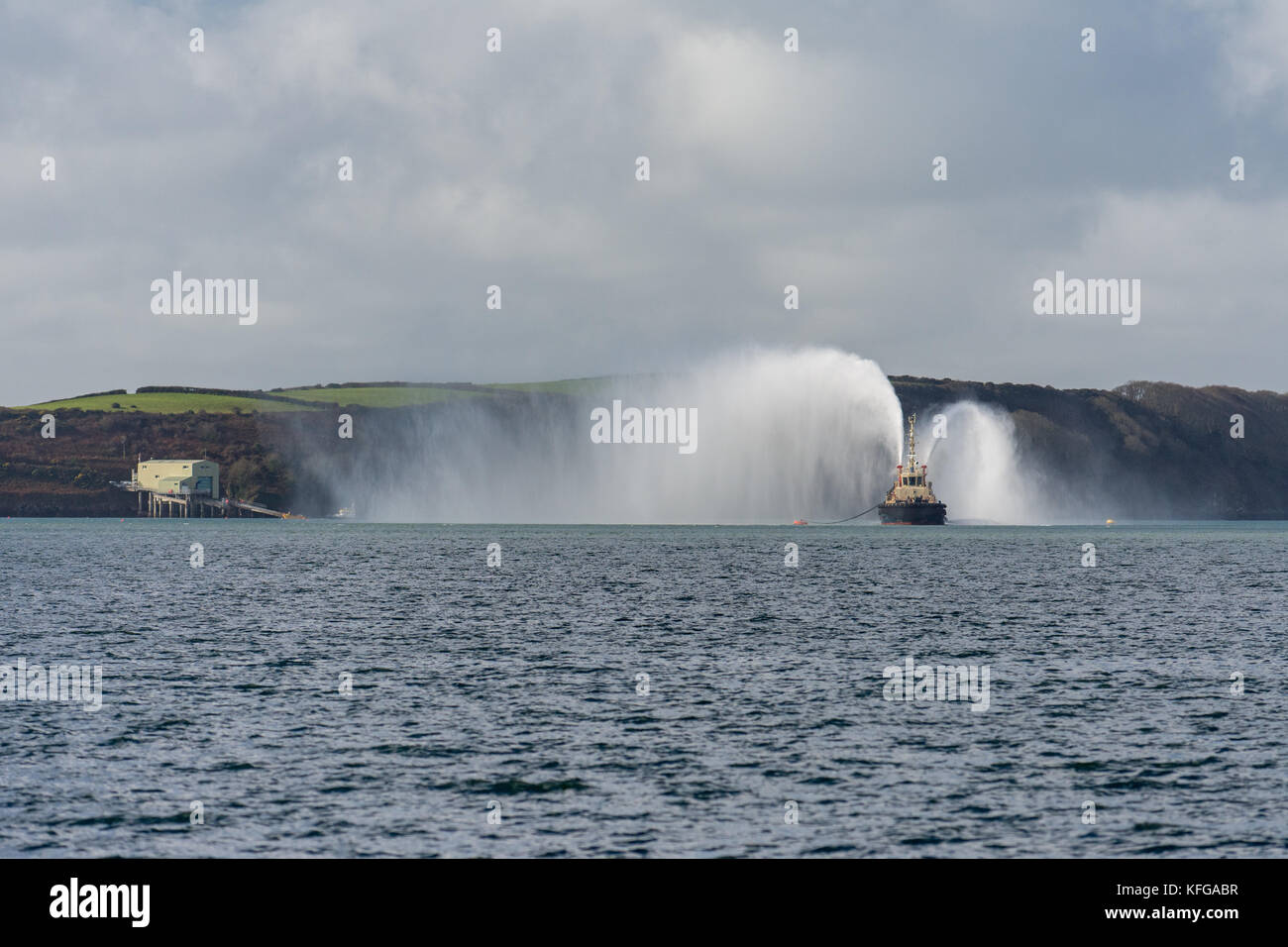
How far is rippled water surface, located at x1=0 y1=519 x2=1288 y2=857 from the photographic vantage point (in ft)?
79.6

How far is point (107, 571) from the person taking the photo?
347ft

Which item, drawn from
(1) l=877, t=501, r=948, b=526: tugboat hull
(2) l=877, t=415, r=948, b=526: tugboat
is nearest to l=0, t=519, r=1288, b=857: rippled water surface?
(2) l=877, t=415, r=948, b=526: tugboat

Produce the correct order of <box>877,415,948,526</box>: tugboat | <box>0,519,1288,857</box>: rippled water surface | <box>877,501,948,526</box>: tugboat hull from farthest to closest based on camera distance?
<box>877,501,948,526</box>: tugboat hull < <box>877,415,948,526</box>: tugboat < <box>0,519,1288,857</box>: rippled water surface

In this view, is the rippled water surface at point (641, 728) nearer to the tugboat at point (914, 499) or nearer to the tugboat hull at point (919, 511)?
the tugboat at point (914, 499)

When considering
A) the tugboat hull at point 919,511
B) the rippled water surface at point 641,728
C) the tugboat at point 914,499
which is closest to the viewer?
the rippled water surface at point 641,728

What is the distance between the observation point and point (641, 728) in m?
34.4

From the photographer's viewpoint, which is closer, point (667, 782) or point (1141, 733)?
point (667, 782)

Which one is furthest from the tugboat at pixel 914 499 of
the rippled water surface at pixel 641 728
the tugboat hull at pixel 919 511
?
the rippled water surface at pixel 641 728

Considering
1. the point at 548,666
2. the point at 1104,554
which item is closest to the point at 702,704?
the point at 548,666

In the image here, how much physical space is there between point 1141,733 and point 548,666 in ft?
72.3

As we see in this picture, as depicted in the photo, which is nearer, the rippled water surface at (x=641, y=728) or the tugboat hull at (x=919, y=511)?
the rippled water surface at (x=641, y=728)

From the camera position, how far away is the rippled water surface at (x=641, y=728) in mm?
24250

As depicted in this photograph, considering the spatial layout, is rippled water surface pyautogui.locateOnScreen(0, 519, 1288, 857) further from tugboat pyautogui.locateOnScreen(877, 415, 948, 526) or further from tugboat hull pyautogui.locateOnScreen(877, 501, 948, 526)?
tugboat hull pyautogui.locateOnScreen(877, 501, 948, 526)
